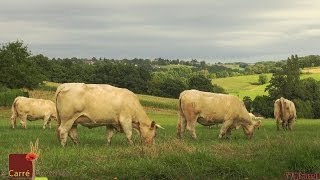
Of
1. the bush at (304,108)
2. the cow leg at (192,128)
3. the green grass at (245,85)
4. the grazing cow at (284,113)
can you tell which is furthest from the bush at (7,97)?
the green grass at (245,85)

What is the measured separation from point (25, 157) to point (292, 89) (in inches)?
4816

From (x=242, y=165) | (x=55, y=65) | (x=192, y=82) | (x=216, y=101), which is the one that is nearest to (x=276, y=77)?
(x=192, y=82)

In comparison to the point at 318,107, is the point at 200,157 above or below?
above

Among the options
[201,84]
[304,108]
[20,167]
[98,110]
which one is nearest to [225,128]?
[98,110]

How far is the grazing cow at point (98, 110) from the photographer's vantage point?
19.6 metres

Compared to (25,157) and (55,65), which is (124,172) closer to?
(25,157)

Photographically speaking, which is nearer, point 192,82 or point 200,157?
point 200,157

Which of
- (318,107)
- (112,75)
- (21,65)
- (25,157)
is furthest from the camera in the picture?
(112,75)

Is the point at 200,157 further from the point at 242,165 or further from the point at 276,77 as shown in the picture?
the point at 276,77

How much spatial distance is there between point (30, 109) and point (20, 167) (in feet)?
92.8

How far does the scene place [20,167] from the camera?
9.35 metres

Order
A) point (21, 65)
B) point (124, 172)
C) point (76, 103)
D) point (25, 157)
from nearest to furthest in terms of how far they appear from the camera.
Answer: point (25, 157) < point (124, 172) < point (76, 103) < point (21, 65)

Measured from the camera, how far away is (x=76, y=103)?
1958 centimetres

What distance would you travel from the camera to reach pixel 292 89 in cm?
12575
